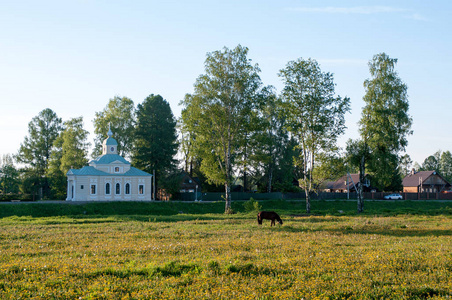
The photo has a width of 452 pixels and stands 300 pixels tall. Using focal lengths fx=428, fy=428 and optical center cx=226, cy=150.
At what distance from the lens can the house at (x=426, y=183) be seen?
107 meters

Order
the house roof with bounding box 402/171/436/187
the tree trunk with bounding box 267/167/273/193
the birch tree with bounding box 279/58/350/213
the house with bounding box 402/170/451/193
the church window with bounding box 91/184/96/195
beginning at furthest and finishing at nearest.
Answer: the house roof with bounding box 402/171/436/187, the house with bounding box 402/170/451/193, the tree trunk with bounding box 267/167/273/193, the church window with bounding box 91/184/96/195, the birch tree with bounding box 279/58/350/213

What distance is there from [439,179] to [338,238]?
333 feet

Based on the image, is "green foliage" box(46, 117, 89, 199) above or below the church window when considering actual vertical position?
above

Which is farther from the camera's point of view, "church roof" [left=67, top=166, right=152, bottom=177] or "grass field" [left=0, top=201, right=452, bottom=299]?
"church roof" [left=67, top=166, right=152, bottom=177]

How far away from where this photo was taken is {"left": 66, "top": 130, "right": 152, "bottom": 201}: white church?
69.1 metres

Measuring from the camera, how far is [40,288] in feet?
33.4

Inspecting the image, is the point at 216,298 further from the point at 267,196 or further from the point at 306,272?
the point at 267,196

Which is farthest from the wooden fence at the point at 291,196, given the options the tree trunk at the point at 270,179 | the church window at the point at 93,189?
the church window at the point at 93,189

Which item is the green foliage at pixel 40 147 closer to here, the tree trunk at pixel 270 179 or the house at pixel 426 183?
the tree trunk at pixel 270 179

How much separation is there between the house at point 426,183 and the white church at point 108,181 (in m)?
69.8

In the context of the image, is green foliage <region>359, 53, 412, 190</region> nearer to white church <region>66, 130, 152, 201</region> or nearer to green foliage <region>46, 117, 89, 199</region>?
white church <region>66, 130, 152, 201</region>

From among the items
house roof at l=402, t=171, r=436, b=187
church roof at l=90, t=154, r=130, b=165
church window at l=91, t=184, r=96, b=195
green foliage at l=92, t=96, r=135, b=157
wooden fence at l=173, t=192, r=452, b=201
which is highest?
green foliage at l=92, t=96, r=135, b=157

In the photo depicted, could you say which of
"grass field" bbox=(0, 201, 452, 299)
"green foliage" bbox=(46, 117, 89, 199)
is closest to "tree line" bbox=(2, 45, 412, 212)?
"grass field" bbox=(0, 201, 452, 299)

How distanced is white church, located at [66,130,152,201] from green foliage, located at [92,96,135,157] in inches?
444
